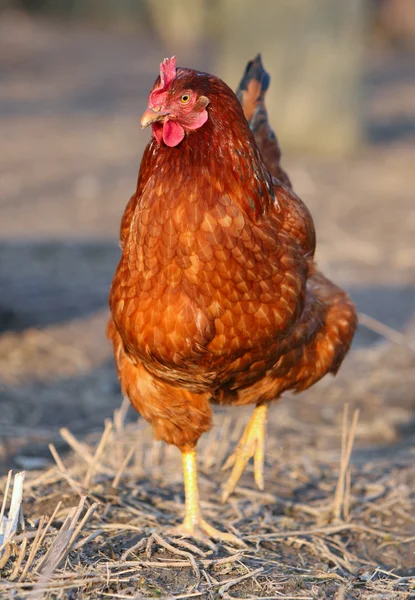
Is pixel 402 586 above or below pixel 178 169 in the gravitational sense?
below

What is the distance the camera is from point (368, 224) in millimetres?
8531

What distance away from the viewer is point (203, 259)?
2980 mm

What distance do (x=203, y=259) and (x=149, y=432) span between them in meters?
1.95

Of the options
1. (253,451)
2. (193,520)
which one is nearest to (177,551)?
(193,520)

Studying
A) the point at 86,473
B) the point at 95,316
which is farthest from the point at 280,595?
the point at 95,316

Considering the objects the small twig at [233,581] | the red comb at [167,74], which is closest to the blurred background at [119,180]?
the small twig at [233,581]

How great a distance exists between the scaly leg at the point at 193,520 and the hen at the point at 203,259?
2.3 inches

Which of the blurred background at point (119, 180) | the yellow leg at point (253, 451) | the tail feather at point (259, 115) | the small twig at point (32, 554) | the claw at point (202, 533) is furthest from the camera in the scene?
the blurred background at point (119, 180)

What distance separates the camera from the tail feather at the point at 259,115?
4.05 metres

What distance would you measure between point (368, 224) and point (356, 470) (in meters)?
4.53

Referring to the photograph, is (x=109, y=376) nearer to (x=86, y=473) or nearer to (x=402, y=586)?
(x=86, y=473)

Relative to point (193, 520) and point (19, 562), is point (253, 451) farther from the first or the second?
point (19, 562)

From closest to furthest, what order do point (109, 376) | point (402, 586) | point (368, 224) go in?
point (402, 586) < point (109, 376) < point (368, 224)

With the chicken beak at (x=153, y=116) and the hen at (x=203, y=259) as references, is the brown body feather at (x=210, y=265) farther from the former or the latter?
the chicken beak at (x=153, y=116)
